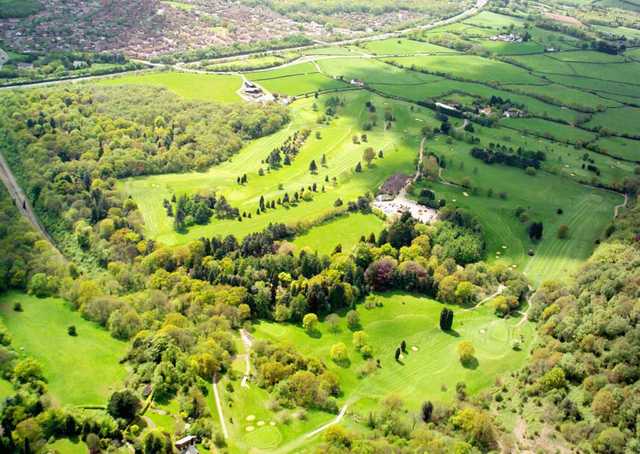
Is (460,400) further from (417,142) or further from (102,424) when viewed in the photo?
(417,142)

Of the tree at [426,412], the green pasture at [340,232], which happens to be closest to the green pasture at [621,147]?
the green pasture at [340,232]

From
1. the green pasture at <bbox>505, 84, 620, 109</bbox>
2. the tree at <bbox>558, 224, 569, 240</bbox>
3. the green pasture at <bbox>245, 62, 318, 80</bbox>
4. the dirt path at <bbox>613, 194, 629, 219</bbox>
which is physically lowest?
the tree at <bbox>558, 224, 569, 240</bbox>

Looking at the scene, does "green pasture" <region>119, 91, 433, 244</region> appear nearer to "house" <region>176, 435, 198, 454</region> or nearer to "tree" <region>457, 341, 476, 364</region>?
"tree" <region>457, 341, 476, 364</region>

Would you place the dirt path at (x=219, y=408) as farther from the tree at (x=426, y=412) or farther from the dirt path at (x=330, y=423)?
the tree at (x=426, y=412)

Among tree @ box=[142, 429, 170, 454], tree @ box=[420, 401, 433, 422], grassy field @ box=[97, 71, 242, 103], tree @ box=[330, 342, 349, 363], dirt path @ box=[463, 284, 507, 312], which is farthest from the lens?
grassy field @ box=[97, 71, 242, 103]

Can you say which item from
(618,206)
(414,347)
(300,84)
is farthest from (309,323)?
(300,84)

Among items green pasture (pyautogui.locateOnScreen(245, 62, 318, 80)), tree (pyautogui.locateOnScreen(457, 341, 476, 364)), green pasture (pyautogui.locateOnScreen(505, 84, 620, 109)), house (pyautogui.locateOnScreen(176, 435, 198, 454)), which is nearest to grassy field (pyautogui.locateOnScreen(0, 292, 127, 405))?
house (pyautogui.locateOnScreen(176, 435, 198, 454))
